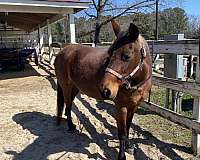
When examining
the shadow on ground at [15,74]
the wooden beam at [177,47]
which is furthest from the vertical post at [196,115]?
the shadow on ground at [15,74]

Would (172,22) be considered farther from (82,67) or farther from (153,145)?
(153,145)

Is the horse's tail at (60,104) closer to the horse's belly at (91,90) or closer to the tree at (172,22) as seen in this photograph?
the horse's belly at (91,90)

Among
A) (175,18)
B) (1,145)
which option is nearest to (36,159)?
(1,145)

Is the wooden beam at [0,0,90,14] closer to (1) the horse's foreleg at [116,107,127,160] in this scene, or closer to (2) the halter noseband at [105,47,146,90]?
(1) the horse's foreleg at [116,107,127,160]

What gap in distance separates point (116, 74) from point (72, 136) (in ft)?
6.89

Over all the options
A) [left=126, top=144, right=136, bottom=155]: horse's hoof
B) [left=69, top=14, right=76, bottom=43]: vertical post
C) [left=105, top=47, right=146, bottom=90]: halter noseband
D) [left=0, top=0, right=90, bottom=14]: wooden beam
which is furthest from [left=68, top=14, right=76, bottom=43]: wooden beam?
[left=105, top=47, right=146, bottom=90]: halter noseband

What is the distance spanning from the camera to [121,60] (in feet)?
10.1

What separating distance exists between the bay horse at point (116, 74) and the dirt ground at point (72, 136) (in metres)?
0.29

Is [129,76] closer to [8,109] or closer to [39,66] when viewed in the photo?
[8,109]

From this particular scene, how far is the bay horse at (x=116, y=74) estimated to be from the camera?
3.06m

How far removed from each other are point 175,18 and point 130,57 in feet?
140

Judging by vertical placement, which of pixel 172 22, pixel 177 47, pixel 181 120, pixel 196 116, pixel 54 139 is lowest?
pixel 54 139

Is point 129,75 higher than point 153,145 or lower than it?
higher

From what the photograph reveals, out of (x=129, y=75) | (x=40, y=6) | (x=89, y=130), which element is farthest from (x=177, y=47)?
(x=40, y=6)
